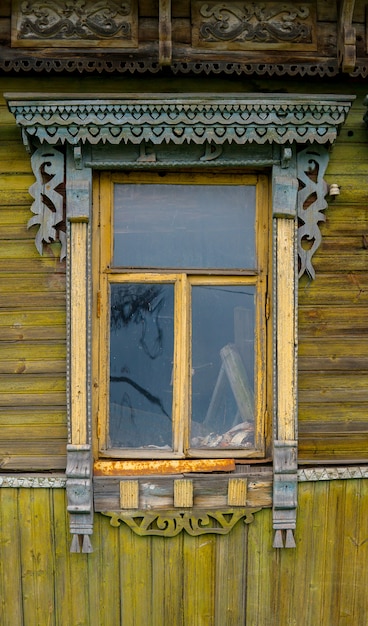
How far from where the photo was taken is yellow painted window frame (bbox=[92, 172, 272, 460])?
359 centimetres

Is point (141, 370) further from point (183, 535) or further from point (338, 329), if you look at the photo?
point (338, 329)

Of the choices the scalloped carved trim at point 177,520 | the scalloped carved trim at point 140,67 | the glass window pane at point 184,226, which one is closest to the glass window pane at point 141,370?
the glass window pane at point 184,226

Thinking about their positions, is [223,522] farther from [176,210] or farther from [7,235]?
[7,235]

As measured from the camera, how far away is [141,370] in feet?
11.9

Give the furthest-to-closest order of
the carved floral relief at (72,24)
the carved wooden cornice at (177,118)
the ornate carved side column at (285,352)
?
1. the carved floral relief at (72,24)
2. the ornate carved side column at (285,352)
3. the carved wooden cornice at (177,118)

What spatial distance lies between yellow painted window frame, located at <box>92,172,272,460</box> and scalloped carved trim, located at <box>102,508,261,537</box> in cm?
29

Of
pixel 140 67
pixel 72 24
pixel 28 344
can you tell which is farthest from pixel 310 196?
pixel 28 344

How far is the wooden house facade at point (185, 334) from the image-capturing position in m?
3.50

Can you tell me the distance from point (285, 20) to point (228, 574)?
3.02 metres

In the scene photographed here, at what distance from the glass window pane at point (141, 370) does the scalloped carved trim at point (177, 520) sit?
36 cm

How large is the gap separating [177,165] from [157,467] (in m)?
1.60

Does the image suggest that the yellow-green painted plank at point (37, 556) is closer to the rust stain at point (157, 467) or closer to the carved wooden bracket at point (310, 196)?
the rust stain at point (157, 467)

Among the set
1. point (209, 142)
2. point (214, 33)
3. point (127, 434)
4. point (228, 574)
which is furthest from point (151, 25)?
point (228, 574)

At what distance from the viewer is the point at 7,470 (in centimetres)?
356
